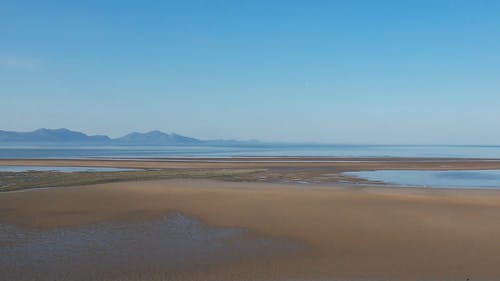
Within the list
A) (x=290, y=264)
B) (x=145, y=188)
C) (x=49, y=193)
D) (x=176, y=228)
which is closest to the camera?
(x=290, y=264)

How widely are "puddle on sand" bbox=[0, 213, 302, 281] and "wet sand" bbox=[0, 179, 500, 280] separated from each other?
366 millimetres

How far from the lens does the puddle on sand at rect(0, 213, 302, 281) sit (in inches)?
338

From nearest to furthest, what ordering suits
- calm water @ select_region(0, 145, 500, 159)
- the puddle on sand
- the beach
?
the puddle on sand → the beach → calm water @ select_region(0, 145, 500, 159)

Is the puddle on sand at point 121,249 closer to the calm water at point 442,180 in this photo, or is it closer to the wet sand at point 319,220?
the wet sand at point 319,220

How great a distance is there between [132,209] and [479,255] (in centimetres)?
1132

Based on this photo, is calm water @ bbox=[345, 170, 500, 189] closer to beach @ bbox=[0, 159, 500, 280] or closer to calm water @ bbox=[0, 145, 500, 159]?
beach @ bbox=[0, 159, 500, 280]

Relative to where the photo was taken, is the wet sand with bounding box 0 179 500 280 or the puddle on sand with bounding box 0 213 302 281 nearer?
the puddle on sand with bounding box 0 213 302 281

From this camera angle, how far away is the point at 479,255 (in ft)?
32.3

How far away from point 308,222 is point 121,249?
609 cm

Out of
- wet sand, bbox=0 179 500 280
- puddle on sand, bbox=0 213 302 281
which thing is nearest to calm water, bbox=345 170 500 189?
wet sand, bbox=0 179 500 280

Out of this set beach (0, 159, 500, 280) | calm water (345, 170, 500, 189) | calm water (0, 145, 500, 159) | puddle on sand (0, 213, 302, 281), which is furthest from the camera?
calm water (0, 145, 500, 159)

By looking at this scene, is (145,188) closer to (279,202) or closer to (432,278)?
(279,202)

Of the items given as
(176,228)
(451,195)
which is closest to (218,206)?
(176,228)

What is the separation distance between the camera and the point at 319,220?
45.4ft
